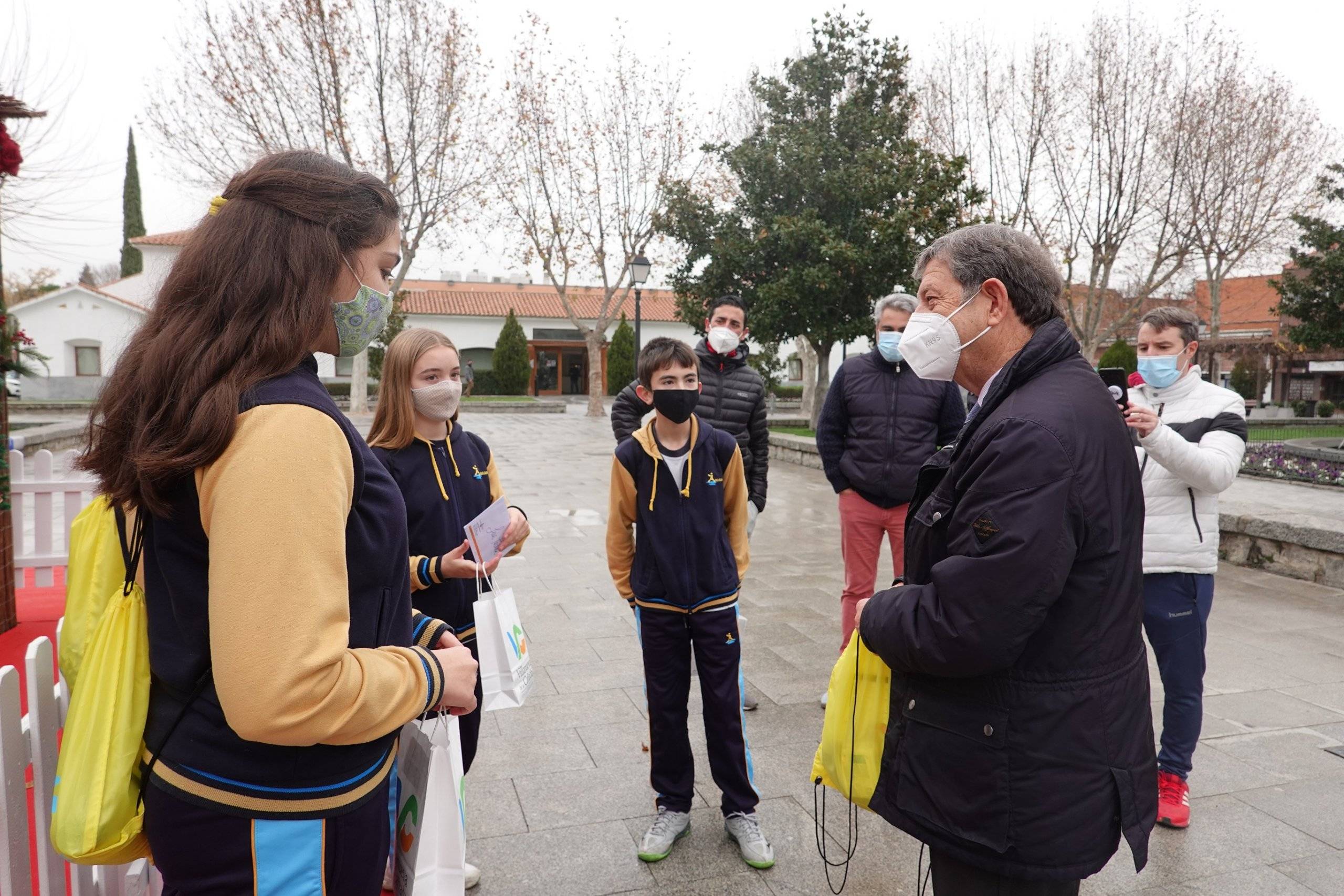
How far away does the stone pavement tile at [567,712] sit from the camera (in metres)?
4.03

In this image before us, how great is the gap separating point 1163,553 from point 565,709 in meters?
2.83

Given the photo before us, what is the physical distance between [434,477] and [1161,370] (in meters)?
3.02

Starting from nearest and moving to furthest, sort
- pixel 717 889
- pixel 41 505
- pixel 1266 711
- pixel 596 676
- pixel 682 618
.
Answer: pixel 717 889 < pixel 682 618 < pixel 1266 711 < pixel 596 676 < pixel 41 505

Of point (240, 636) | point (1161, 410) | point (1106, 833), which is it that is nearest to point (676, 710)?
point (1106, 833)

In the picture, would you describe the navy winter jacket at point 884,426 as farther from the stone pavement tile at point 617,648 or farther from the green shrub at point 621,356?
the green shrub at point 621,356

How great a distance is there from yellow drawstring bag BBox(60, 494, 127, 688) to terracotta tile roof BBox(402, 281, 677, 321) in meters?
42.5

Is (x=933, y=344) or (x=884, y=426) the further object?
(x=884, y=426)

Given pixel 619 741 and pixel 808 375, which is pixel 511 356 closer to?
pixel 808 375

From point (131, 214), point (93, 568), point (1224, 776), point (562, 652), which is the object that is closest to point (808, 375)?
point (562, 652)

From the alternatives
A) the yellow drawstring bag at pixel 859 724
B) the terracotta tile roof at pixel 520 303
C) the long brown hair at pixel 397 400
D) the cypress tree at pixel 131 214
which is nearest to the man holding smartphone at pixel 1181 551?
the yellow drawstring bag at pixel 859 724

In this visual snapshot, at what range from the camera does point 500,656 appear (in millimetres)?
2133

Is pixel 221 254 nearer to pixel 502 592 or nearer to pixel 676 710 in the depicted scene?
pixel 502 592

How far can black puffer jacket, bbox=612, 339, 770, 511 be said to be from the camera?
4895mm

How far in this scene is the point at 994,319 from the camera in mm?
1855
